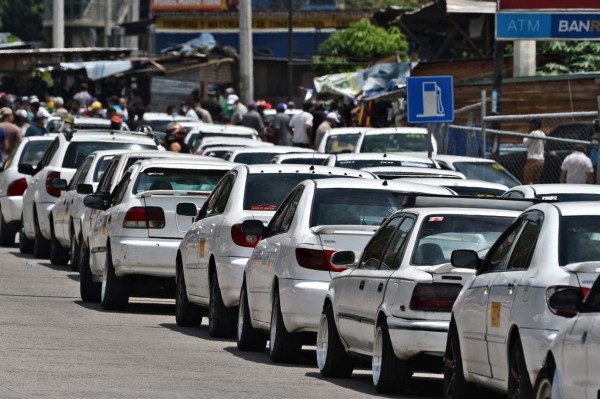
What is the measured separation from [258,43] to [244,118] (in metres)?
35.5

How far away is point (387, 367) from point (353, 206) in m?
2.45

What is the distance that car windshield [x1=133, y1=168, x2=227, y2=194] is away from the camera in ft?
59.2

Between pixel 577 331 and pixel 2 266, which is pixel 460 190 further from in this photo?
pixel 577 331

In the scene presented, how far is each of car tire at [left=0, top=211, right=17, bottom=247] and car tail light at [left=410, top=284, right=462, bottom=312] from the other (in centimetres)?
1775

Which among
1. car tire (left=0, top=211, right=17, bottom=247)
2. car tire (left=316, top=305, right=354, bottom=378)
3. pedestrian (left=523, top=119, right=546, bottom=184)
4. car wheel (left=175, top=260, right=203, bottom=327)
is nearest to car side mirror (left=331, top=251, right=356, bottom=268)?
car tire (left=316, top=305, right=354, bottom=378)

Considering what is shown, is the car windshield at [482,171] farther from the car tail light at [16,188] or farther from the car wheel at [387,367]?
the car wheel at [387,367]

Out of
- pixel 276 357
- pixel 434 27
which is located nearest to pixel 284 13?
pixel 434 27

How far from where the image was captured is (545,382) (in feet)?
28.2

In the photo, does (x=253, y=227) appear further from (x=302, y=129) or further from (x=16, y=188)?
(x=302, y=129)

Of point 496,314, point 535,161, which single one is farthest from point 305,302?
point 535,161

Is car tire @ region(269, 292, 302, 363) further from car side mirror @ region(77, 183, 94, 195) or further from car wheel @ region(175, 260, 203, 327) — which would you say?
car side mirror @ region(77, 183, 94, 195)

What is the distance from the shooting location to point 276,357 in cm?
1374

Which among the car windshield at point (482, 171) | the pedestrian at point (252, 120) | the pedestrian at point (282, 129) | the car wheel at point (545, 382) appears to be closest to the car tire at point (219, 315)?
the car wheel at point (545, 382)

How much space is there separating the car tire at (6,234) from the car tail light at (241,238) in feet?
44.8
